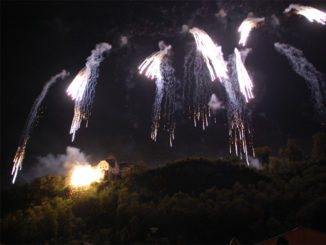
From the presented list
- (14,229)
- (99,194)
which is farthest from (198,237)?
(14,229)

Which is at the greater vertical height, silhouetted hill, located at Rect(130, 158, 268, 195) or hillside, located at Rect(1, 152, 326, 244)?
silhouetted hill, located at Rect(130, 158, 268, 195)

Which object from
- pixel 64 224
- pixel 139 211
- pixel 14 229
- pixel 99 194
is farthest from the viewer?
pixel 99 194

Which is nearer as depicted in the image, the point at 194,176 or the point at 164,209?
the point at 164,209

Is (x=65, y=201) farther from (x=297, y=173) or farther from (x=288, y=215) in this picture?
(x=297, y=173)

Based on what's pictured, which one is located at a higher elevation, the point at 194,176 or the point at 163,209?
the point at 194,176

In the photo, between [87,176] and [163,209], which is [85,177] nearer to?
[87,176]

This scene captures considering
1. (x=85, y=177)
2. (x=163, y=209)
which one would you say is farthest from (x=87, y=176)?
(x=163, y=209)

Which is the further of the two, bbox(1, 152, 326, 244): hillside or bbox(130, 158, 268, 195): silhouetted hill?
bbox(130, 158, 268, 195): silhouetted hill

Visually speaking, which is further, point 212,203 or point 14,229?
point 212,203
